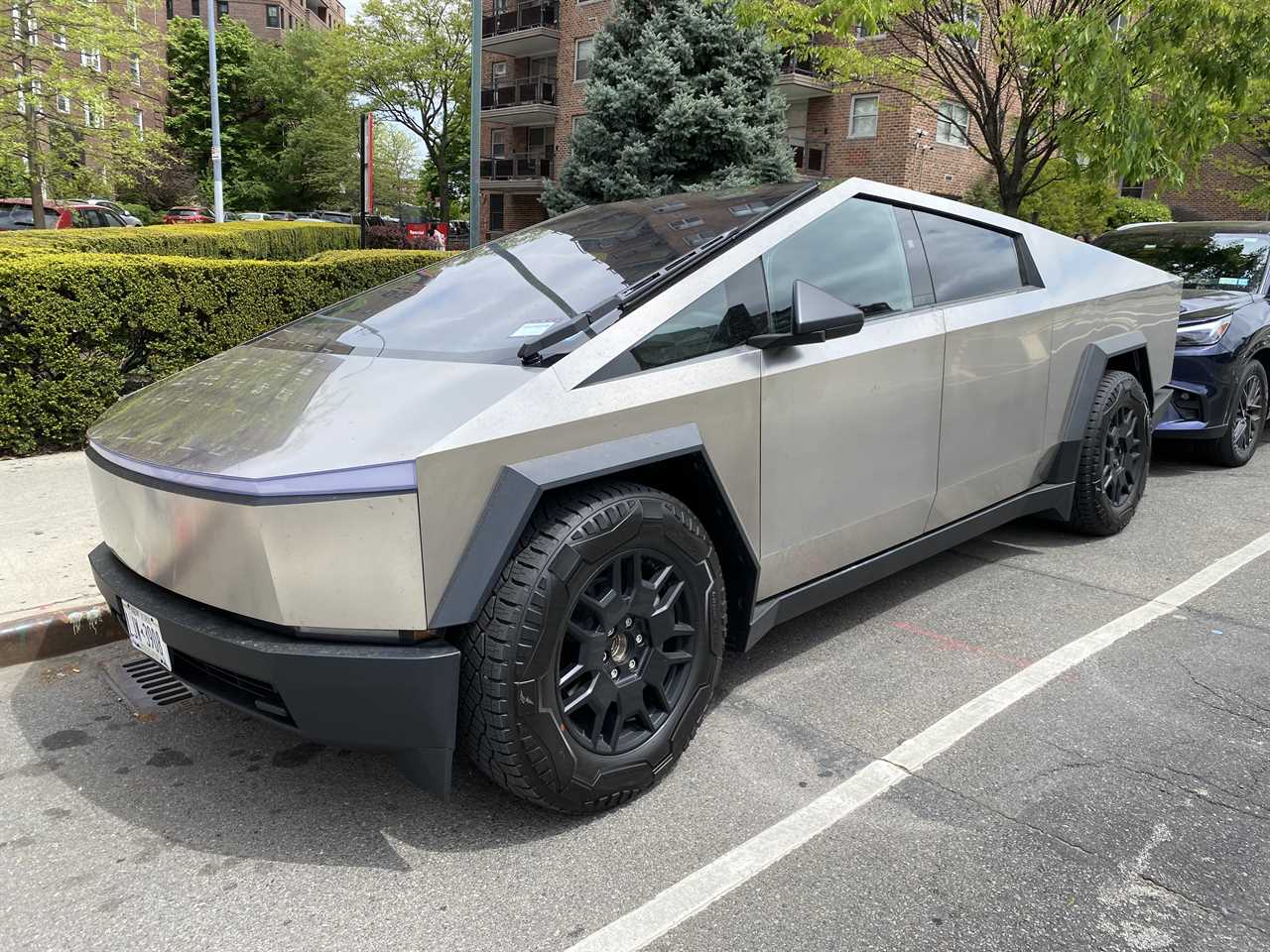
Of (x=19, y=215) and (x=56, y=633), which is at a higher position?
(x=19, y=215)

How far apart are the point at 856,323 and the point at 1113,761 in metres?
1.56

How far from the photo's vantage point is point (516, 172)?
3881 centimetres

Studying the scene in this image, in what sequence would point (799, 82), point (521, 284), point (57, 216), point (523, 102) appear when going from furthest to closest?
point (523, 102) < point (799, 82) < point (57, 216) < point (521, 284)

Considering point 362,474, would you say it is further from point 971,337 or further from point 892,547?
point 971,337

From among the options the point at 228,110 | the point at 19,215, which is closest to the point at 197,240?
the point at 19,215

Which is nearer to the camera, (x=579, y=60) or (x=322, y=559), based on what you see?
(x=322, y=559)

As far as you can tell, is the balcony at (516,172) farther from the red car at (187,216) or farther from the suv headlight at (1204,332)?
the suv headlight at (1204,332)

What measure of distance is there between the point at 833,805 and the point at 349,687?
1.39 meters

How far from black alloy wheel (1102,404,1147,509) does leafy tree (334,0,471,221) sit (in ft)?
128

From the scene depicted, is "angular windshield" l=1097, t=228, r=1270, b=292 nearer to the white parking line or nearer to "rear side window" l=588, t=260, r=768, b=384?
the white parking line

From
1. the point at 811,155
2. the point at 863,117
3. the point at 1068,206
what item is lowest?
the point at 1068,206

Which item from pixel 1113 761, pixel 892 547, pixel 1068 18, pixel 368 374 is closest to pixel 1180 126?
pixel 1068 18

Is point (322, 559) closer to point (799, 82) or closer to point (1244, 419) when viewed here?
point (1244, 419)

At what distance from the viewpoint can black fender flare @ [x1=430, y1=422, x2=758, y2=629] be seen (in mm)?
2350
